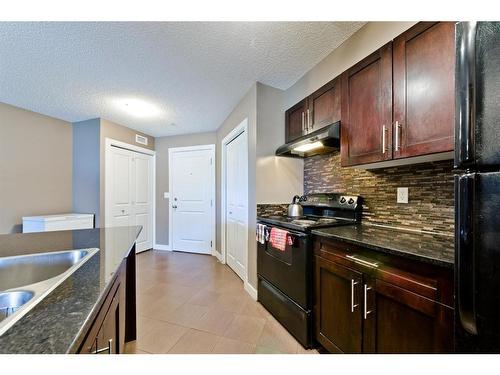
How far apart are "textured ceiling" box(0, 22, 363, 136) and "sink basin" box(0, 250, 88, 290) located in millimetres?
1564

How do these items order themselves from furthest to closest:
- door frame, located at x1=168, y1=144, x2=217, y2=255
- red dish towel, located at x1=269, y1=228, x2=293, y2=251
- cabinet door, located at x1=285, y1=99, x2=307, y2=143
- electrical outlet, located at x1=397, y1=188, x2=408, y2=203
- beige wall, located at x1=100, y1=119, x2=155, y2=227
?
door frame, located at x1=168, y1=144, x2=217, y2=255 < beige wall, located at x1=100, y1=119, x2=155, y2=227 < cabinet door, located at x1=285, y1=99, x2=307, y2=143 < red dish towel, located at x1=269, y1=228, x2=293, y2=251 < electrical outlet, located at x1=397, y1=188, x2=408, y2=203

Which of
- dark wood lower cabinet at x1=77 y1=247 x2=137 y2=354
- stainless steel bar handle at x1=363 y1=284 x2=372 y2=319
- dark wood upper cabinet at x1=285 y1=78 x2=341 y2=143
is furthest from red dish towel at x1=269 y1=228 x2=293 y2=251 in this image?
dark wood lower cabinet at x1=77 y1=247 x2=137 y2=354

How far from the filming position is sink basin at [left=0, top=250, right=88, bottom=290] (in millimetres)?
1033

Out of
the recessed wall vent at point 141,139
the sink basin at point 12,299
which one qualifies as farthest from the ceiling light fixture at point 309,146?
the recessed wall vent at point 141,139

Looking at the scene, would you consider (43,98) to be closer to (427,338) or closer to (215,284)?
(215,284)

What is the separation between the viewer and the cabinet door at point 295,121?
2264mm

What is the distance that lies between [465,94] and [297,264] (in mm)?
1372

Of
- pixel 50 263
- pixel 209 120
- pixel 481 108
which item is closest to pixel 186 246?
pixel 209 120

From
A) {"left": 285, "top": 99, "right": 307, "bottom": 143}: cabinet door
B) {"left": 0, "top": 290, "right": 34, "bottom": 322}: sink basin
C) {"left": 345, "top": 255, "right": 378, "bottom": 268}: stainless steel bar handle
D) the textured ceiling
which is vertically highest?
the textured ceiling

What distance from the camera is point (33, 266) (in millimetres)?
1090

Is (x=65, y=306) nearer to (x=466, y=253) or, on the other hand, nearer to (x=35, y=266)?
(x=35, y=266)

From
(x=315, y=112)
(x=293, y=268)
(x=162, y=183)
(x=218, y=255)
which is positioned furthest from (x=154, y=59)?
(x=218, y=255)

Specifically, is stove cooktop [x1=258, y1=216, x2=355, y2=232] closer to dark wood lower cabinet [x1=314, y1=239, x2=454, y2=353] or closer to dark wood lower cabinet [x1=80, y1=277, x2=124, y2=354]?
dark wood lower cabinet [x1=314, y1=239, x2=454, y2=353]

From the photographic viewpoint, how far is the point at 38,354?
1.34 ft
